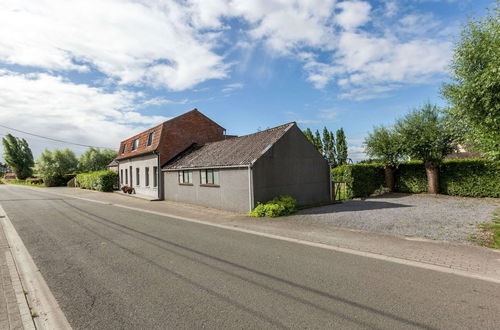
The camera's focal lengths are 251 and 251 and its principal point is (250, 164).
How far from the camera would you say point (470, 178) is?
1742 cm

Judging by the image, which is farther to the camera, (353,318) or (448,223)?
(448,223)

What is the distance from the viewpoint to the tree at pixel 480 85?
8852 mm

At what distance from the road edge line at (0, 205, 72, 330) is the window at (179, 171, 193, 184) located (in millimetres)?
10785

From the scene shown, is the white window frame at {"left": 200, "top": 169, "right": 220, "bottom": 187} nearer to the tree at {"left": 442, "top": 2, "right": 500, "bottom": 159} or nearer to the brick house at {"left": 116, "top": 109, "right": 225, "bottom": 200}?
the brick house at {"left": 116, "top": 109, "right": 225, "bottom": 200}

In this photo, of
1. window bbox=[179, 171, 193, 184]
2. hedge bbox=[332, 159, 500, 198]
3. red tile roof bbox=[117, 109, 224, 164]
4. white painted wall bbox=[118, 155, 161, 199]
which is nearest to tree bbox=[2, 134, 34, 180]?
white painted wall bbox=[118, 155, 161, 199]

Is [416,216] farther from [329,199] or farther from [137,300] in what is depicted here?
[137,300]

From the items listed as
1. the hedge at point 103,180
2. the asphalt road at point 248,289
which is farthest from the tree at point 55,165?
the asphalt road at point 248,289

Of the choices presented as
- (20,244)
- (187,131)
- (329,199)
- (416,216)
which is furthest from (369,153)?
(20,244)

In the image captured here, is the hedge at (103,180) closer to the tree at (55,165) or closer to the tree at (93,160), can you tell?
the tree at (55,165)

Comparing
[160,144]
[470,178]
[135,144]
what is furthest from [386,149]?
[135,144]

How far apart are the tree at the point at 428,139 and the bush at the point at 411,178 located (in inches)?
22.6

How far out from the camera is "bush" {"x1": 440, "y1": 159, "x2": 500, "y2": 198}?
16.5 metres

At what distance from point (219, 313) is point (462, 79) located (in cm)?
1309

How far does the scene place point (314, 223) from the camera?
10.8 m
